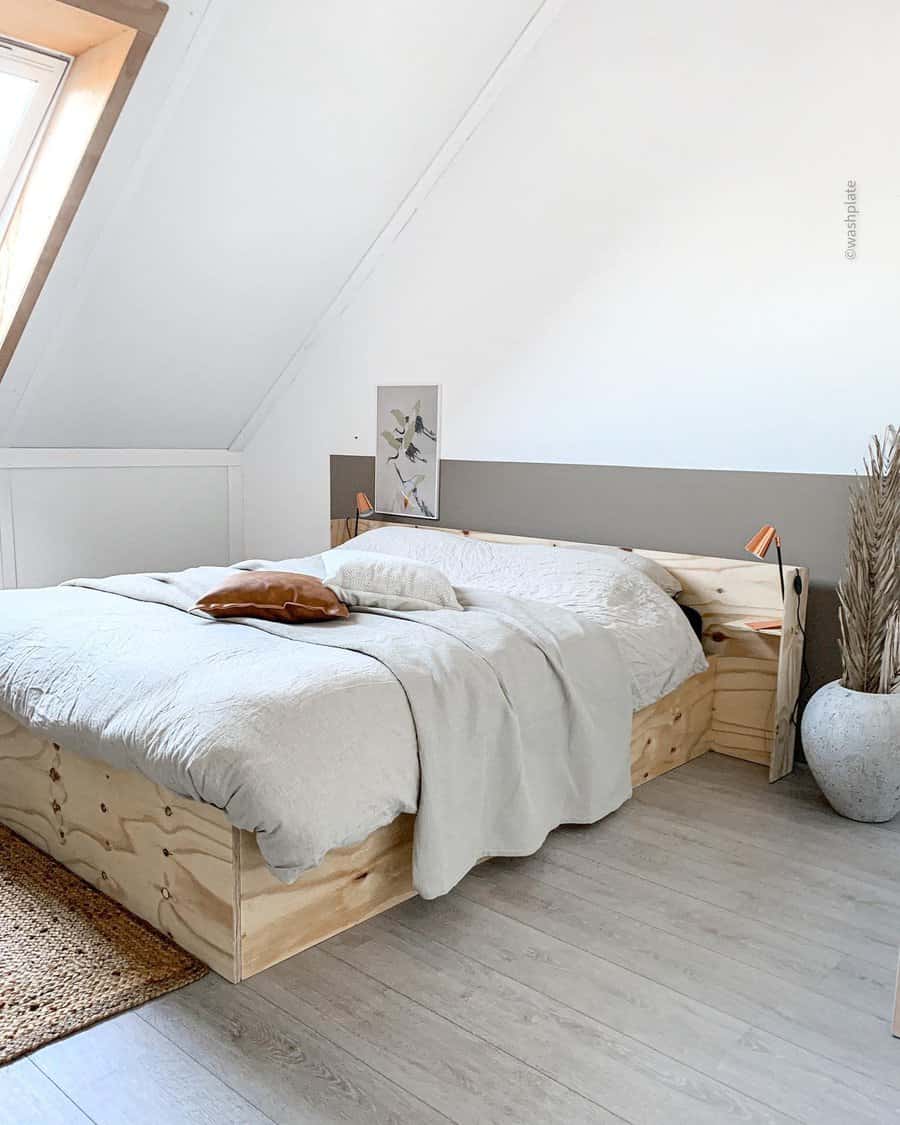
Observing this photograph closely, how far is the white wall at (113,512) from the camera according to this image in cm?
417

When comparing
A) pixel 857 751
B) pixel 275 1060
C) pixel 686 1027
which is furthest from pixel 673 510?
pixel 275 1060

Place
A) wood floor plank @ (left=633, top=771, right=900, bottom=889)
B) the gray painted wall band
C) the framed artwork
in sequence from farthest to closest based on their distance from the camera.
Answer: the framed artwork → the gray painted wall band → wood floor plank @ (left=633, top=771, right=900, bottom=889)

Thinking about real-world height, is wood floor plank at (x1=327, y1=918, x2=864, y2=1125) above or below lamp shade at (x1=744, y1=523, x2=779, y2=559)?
below

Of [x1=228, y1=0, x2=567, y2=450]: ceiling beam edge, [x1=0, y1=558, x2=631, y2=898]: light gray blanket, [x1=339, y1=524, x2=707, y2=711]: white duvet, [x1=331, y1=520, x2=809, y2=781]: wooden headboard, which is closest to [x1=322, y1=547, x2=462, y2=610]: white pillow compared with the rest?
[x1=0, y1=558, x2=631, y2=898]: light gray blanket

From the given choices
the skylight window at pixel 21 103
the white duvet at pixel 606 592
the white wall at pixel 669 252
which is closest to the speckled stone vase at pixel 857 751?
the white duvet at pixel 606 592

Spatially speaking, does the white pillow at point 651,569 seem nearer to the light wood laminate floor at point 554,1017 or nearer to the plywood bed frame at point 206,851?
the plywood bed frame at point 206,851

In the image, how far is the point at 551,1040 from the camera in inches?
67.3

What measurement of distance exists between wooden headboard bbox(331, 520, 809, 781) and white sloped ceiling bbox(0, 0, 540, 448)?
1.94 m

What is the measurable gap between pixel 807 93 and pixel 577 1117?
289 centimetres

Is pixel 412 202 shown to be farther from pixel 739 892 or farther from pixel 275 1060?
pixel 275 1060

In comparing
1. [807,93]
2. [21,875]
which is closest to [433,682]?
[21,875]

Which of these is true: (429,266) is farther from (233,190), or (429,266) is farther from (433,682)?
(433,682)

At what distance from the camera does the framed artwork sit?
4.08m

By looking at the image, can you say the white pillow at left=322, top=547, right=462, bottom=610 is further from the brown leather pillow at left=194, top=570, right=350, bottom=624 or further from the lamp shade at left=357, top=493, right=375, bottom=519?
the lamp shade at left=357, top=493, right=375, bottom=519
